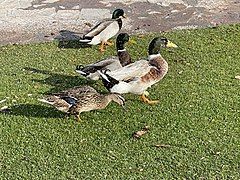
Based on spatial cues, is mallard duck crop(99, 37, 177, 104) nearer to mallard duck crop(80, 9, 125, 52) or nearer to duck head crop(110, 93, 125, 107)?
duck head crop(110, 93, 125, 107)

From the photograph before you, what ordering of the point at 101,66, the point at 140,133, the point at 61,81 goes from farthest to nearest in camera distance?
the point at 61,81 → the point at 101,66 → the point at 140,133

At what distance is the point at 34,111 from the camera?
555 cm

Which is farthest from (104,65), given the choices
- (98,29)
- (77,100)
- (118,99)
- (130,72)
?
(98,29)

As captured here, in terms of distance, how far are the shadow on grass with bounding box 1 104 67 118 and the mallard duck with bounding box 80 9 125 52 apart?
5.16 feet

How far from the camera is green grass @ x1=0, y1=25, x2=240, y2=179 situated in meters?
4.64

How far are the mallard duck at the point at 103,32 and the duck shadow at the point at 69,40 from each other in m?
0.17

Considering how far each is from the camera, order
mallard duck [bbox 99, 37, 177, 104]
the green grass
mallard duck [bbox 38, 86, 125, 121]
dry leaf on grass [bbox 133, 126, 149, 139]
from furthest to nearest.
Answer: mallard duck [bbox 99, 37, 177, 104] → mallard duck [bbox 38, 86, 125, 121] → dry leaf on grass [bbox 133, 126, 149, 139] → the green grass

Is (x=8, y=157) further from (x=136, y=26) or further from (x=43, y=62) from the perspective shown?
(x=136, y=26)

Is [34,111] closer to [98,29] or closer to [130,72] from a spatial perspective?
[130,72]

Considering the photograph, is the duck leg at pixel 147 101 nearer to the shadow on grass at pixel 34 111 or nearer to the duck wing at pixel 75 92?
the duck wing at pixel 75 92

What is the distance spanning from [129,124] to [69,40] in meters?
2.42

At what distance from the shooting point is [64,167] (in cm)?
467

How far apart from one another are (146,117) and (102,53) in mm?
1755

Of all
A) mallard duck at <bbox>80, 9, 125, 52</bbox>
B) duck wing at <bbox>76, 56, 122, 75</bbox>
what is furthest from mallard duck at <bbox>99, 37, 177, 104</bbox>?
mallard duck at <bbox>80, 9, 125, 52</bbox>
